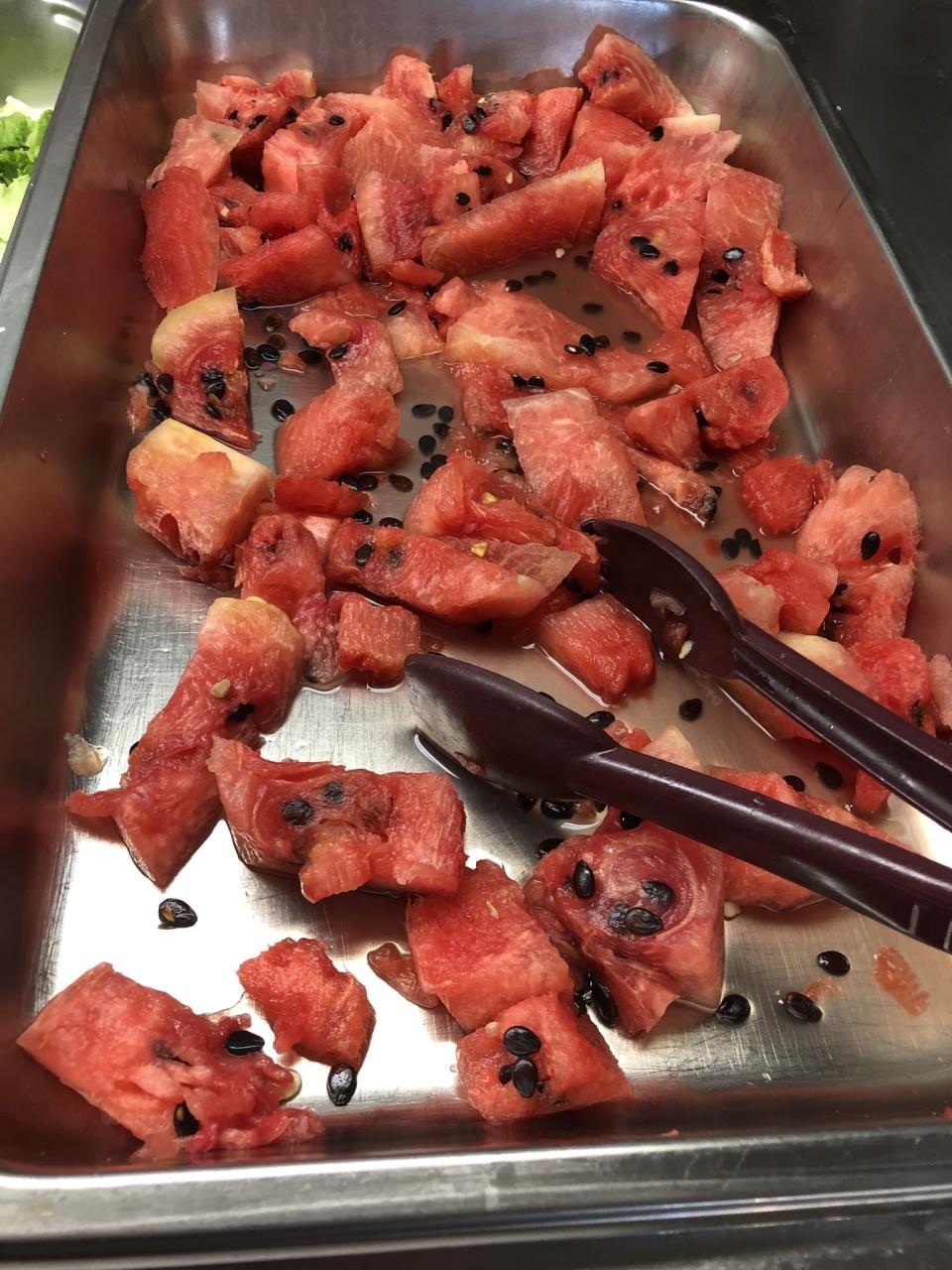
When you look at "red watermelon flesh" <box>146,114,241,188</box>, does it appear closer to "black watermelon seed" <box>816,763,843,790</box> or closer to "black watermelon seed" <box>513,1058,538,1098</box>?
"black watermelon seed" <box>816,763,843,790</box>

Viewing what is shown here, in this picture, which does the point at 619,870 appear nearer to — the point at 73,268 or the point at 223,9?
the point at 73,268

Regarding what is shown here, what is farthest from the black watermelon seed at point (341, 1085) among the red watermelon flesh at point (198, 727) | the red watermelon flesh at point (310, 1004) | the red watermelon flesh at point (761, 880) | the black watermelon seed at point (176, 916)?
the red watermelon flesh at point (761, 880)

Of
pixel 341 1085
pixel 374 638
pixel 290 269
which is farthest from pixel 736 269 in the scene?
pixel 341 1085

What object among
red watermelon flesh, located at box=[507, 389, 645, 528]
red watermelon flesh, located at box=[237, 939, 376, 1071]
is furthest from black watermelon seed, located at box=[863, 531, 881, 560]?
red watermelon flesh, located at box=[237, 939, 376, 1071]

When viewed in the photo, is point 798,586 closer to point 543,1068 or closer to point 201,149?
point 543,1068

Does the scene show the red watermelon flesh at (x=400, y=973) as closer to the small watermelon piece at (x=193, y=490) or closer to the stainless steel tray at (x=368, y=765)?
the stainless steel tray at (x=368, y=765)
